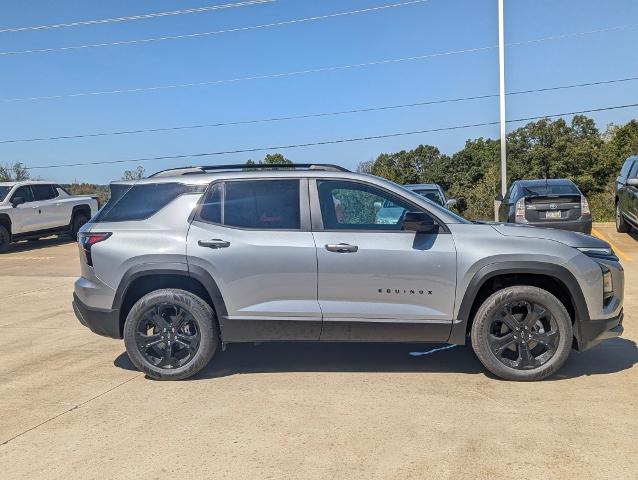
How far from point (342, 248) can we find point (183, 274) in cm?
135

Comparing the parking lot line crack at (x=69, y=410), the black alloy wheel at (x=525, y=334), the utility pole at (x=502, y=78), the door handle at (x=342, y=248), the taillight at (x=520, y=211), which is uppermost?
the utility pole at (x=502, y=78)

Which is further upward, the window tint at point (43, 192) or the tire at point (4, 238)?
the window tint at point (43, 192)

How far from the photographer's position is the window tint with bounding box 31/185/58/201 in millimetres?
17328

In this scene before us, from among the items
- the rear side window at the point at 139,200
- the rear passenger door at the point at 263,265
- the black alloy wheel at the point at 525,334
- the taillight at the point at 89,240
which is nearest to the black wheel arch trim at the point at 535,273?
the black alloy wheel at the point at 525,334

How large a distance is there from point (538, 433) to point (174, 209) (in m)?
3.34

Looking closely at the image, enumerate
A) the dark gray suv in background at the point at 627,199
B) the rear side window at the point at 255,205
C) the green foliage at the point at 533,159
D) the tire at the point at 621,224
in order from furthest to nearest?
the green foliage at the point at 533,159 → the tire at the point at 621,224 → the dark gray suv in background at the point at 627,199 → the rear side window at the point at 255,205

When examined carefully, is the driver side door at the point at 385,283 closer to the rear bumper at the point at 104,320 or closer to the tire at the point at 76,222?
the rear bumper at the point at 104,320

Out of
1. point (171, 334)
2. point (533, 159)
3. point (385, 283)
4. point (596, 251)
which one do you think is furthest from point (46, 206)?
point (533, 159)

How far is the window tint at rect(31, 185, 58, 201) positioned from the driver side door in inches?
577

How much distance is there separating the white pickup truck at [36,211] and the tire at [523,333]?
15.0m

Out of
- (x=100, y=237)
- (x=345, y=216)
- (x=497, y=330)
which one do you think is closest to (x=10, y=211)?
(x=100, y=237)

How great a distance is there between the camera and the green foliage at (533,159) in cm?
5231

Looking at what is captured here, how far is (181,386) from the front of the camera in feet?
16.7

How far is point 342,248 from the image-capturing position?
4.97m
